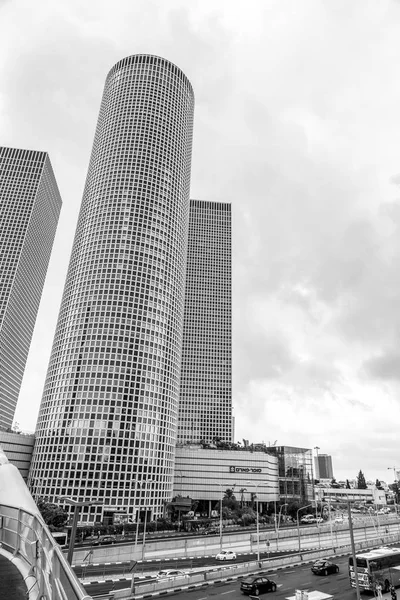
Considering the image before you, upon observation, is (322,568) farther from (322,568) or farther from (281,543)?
(281,543)

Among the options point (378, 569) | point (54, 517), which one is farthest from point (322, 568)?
point (54, 517)

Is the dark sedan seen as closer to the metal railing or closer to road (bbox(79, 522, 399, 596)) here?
road (bbox(79, 522, 399, 596))

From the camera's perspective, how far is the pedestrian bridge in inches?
242

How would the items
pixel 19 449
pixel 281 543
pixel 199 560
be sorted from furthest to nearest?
pixel 19 449
pixel 281 543
pixel 199 560

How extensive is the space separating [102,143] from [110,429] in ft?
419

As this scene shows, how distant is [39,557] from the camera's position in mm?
7660

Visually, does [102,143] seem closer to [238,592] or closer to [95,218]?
[95,218]

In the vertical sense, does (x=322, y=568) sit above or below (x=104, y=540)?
above

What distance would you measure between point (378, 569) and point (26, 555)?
Result: 46.6m

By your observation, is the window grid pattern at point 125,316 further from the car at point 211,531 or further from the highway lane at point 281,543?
the highway lane at point 281,543

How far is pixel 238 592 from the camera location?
3988cm

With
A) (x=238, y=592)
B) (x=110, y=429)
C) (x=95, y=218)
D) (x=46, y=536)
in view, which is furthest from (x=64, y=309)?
(x=46, y=536)

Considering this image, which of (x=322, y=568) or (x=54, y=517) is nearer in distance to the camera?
(x=322, y=568)

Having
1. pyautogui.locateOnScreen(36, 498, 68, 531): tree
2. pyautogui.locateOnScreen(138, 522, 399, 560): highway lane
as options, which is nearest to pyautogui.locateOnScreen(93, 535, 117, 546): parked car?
pyautogui.locateOnScreen(36, 498, 68, 531): tree
